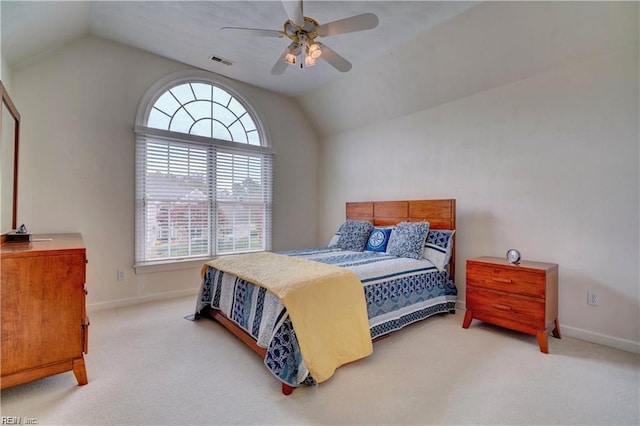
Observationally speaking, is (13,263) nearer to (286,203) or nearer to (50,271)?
(50,271)

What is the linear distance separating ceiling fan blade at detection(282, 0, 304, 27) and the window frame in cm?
251

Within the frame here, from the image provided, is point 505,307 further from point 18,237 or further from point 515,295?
point 18,237

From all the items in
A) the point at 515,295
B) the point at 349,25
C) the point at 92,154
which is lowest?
the point at 515,295

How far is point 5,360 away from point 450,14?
4.34 meters

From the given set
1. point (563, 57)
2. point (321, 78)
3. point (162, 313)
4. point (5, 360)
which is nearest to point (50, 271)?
point (5, 360)

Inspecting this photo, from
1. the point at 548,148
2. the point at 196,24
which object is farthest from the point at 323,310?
the point at 196,24

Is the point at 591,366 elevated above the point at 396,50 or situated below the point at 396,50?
below

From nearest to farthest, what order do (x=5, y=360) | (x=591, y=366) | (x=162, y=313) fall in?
(x=5, y=360) → (x=591, y=366) → (x=162, y=313)

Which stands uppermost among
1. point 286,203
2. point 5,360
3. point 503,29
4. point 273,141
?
point 503,29

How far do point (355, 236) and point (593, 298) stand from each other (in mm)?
2466

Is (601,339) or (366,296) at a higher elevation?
(366,296)

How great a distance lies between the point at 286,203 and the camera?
16.8 ft

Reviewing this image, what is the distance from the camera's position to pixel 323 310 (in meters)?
2.17

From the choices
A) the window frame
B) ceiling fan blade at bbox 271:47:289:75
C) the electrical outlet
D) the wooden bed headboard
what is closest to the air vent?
the window frame
